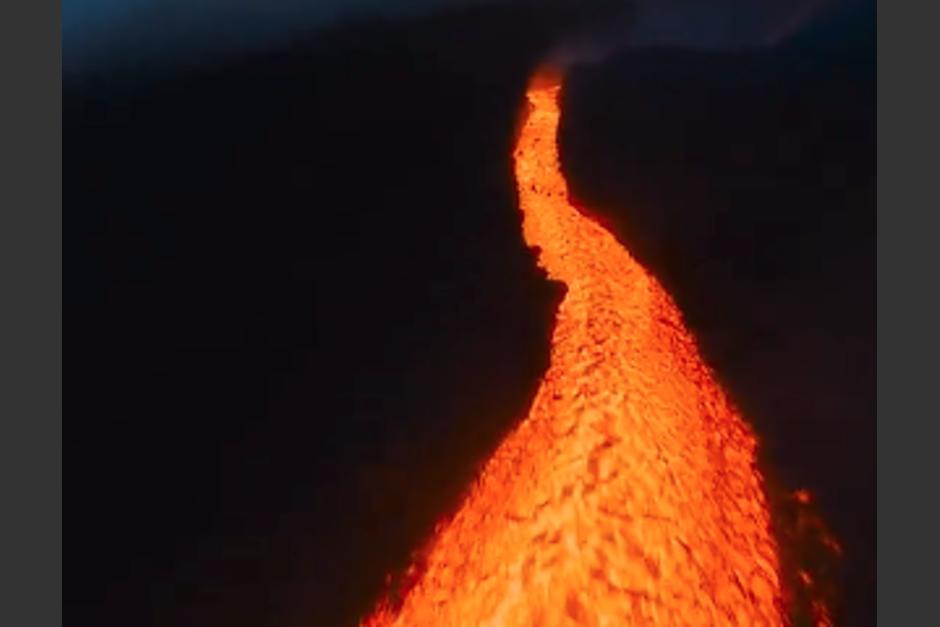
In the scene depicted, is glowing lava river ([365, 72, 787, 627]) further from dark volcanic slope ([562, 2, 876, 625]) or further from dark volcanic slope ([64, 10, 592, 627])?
dark volcanic slope ([562, 2, 876, 625])

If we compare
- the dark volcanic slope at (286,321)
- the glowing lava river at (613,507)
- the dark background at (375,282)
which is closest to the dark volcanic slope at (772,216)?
the dark background at (375,282)

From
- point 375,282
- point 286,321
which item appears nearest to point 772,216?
point 375,282

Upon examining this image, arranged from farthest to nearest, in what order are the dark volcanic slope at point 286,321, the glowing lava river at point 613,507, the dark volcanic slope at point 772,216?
the dark volcanic slope at point 772,216, the dark volcanic slope at point 286,321, the glowing lava river at point 613,507

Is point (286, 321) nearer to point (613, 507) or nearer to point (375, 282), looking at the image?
point (375, 282)

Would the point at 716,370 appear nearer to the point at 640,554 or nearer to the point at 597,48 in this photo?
the point at 640,554

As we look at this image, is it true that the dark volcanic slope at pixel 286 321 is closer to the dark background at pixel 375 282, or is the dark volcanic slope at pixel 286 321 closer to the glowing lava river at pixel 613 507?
the dark background at pixel 375 282

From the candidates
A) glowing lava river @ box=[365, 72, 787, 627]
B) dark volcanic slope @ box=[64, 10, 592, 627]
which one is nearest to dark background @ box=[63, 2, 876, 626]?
dark volcanic slope @ box=[64, 10, 592, 627]

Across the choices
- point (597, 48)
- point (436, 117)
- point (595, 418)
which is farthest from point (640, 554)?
point (597, 48)
